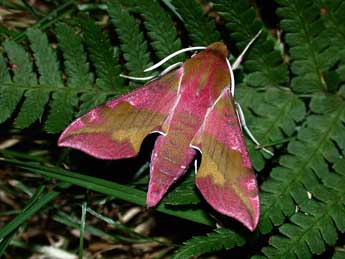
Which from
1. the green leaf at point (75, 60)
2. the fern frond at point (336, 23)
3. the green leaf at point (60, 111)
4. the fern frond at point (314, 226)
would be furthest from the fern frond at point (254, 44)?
the green leaf at point (60, 111)

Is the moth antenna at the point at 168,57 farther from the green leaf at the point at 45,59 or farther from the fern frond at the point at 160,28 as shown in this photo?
the green leaf at the point at 45,59

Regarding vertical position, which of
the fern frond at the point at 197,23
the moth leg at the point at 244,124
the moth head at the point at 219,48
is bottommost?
the moth leg at the point at 244,124

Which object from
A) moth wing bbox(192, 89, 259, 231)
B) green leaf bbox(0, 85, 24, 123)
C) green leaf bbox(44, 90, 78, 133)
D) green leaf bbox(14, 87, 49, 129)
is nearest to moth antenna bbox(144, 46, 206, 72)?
moth wing bbox(192, 89, 259, 231)

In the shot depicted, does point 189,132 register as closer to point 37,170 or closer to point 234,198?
point 234,198

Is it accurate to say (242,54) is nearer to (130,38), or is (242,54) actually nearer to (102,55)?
(130,38)

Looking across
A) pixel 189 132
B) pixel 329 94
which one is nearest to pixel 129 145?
pixel 189 132

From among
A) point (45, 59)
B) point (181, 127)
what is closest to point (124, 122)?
point (181, 127)
